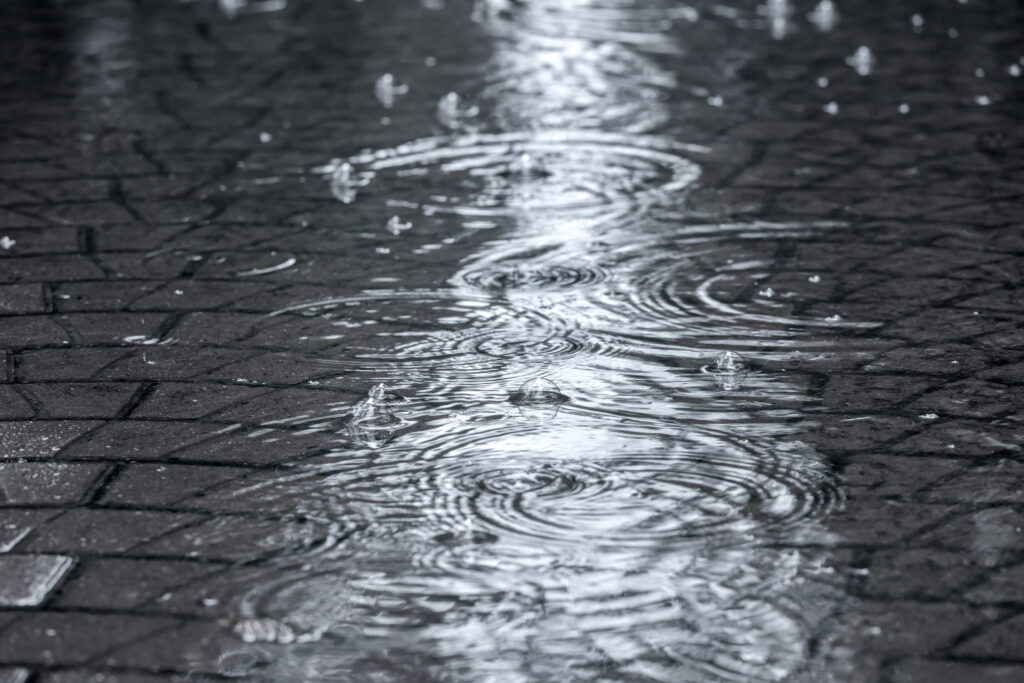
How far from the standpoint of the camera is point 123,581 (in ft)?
8.72

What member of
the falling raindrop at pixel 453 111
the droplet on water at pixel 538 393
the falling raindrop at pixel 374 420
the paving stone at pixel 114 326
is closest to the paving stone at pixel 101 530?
the falling raindrop at pixel 374 420

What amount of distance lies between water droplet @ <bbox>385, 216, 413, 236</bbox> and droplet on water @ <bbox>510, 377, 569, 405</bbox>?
1.58 meters

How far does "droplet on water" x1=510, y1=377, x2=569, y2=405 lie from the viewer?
11.6 feet

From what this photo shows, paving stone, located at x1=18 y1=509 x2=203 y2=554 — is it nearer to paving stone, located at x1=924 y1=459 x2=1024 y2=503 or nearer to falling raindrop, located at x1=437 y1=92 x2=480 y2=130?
paving stone, located at x1=924 y1=459 x2=1024 y2=503

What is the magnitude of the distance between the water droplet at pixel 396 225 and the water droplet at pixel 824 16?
526cm

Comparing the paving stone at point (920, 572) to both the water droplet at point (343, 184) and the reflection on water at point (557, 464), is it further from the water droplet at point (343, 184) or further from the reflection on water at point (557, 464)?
the water droplet at point (343, 184)

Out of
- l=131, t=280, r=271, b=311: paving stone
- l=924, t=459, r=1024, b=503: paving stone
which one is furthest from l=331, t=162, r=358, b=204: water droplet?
l=924, t=459, r=1024, b=503: paving stone

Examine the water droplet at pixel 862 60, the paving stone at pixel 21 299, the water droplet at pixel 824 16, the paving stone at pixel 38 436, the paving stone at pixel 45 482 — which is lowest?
the paving stone at pixel 21 299

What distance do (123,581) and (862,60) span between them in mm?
6651

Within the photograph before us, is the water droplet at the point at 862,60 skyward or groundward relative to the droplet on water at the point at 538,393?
skyward

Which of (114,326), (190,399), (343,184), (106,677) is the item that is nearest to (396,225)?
(343,184)

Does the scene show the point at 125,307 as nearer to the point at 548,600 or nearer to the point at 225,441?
the point at 225,441

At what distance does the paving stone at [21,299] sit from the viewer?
4.30 metres

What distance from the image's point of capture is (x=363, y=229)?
16.7 ft
